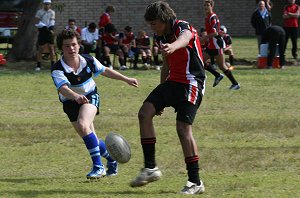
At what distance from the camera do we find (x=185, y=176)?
890cm

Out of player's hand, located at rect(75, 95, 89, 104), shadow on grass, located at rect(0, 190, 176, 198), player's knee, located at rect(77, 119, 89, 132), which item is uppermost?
player's hand, located at rect(75, 95, 89, 104)

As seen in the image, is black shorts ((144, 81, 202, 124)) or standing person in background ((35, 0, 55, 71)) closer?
black shorts ((144, 81, 202, 124))

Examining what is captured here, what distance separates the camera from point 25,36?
2436 cm

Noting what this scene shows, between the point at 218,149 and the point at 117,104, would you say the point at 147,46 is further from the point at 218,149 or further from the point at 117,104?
the point at 218,149

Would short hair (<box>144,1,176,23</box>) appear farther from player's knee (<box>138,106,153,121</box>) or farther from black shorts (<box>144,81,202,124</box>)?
player's knee (<box>138,106,153,121</box>)

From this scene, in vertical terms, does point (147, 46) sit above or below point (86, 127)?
below

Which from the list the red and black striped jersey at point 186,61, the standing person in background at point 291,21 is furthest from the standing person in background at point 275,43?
the red and black striped jersey at point 186,61

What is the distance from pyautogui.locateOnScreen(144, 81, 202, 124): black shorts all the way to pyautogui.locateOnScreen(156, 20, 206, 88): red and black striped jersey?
0.19ft

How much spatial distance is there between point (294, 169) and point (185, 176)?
1.34 metres

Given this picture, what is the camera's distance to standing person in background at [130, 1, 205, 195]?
7652 millimetres

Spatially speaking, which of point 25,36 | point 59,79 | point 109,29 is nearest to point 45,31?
point 109,29

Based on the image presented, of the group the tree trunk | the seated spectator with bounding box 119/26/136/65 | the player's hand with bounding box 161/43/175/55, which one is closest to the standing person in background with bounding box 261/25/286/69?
the seated spectator with bounding box 119/26/136/65

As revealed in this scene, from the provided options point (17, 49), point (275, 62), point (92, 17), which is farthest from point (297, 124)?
point (92, 17)

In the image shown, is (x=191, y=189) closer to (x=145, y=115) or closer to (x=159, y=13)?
(x=145, y=115)
